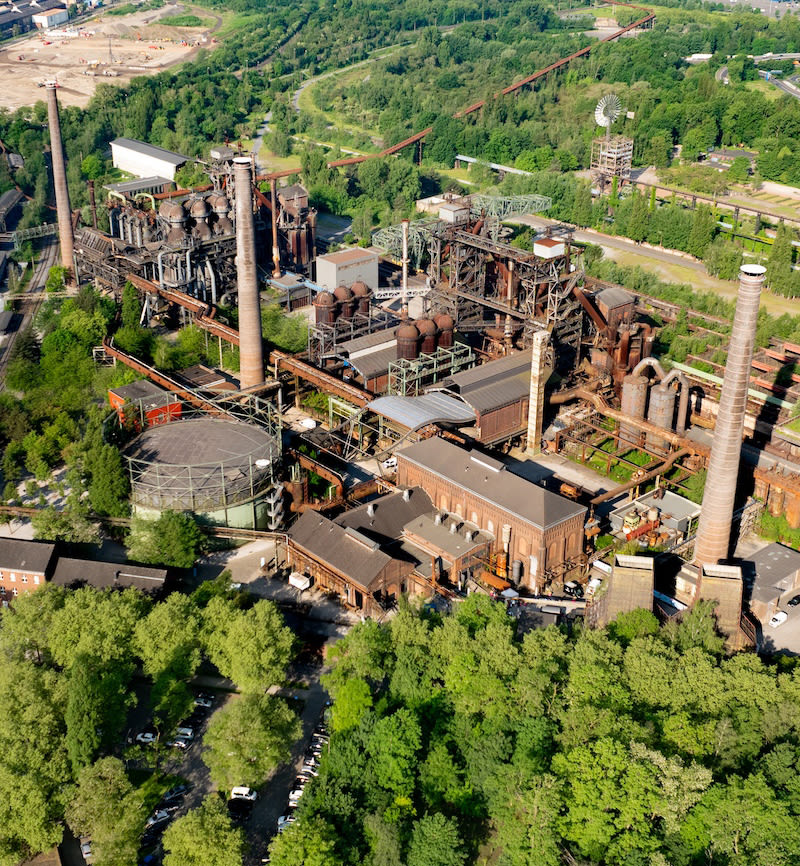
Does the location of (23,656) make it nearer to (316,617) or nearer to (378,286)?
(316,617)

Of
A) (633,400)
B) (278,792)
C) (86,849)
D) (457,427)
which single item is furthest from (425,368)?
(86,849)

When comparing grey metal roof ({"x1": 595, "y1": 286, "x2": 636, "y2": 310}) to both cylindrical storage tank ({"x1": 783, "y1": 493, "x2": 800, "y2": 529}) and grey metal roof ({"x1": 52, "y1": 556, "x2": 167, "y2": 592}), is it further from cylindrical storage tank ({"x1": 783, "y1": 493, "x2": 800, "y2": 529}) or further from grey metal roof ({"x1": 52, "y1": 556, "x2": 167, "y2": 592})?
grey metal roof ({"x1": 52, "y1": 556, "x2": 167, "y2": 592})

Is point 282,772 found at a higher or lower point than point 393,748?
lower

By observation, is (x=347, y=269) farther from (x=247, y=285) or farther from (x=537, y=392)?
(x=537, y=392)

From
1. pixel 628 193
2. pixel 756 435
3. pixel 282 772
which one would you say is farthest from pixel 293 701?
pixel 628 193

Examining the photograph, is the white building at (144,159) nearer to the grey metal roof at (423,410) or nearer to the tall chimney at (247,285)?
the tall chimney at (247,285)

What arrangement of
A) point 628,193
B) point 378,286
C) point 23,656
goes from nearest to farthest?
point 23,656 < point 378,286 < point 628,193

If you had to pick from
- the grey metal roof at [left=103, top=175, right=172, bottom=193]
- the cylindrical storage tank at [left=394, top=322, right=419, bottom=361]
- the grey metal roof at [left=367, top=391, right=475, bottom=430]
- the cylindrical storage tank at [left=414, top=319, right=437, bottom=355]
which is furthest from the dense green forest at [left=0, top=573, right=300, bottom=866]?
the grey metal roof at [left=103, top=175, right=172, bottom=193]

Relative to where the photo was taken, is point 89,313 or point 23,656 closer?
point 23,656

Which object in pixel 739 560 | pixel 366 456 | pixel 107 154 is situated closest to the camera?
pixel 739 560
